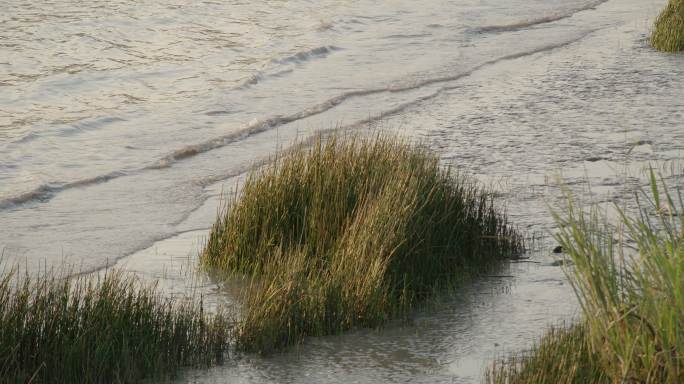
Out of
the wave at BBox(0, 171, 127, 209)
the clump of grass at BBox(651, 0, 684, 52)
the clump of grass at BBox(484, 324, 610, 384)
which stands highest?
the clump of grass at BBox(651, 0, 684, 52)

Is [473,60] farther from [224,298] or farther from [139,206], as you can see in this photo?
[224,298]

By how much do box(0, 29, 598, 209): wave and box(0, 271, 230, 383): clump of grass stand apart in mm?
4518

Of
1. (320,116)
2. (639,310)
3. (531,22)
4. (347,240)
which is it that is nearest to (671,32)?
(320,116)

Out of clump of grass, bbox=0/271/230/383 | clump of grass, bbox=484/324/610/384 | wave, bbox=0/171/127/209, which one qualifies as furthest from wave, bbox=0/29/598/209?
clump of grass, bbox=484/324/610/384

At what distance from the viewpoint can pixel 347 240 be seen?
6234mm

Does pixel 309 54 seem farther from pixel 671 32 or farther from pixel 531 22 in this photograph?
pixel 671 32

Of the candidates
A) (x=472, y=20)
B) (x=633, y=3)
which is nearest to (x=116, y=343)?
(x=472, y=20)

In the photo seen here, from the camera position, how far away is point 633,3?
75.0 feet

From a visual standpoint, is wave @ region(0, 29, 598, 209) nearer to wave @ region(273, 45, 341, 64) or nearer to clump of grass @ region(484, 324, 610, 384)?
wave @ region(273, 45, 341, 64)

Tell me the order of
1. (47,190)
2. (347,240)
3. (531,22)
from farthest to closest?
1. (531,22)
2. (47,190)
3. (347,240)

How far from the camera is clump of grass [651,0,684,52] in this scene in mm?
14672

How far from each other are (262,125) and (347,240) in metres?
6.74

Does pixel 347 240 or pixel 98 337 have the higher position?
pixel 347 240

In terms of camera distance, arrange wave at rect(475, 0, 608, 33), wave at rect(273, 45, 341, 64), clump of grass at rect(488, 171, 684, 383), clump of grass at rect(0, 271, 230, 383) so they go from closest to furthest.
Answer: clump of grass at rect(488, 171, 684, 383), clump of grass at rect(0, 271, 230, 383), wave at rect(273, 45, 341, 64), wave at rect(475, 0, 608, 33)
